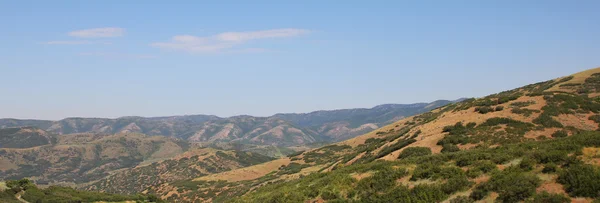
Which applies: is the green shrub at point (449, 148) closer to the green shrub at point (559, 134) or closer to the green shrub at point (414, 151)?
the green shrub at point (414, 151)

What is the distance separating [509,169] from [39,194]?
6954cm

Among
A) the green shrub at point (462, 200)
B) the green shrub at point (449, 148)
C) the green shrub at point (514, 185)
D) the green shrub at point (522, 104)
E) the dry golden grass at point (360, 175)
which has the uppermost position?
the green shrub at point (522, 104)

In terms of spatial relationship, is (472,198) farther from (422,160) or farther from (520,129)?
(520,129)

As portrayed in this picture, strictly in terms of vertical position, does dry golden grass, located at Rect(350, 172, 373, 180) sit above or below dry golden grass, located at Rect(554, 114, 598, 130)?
below

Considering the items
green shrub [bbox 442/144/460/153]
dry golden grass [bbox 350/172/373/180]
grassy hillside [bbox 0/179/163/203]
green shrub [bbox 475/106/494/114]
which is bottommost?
grassy hillside [bbox 0/179/163/203]

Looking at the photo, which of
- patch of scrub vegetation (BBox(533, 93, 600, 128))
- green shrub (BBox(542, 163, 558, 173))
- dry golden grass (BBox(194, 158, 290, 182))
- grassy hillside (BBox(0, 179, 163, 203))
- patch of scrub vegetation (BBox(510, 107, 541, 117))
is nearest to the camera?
green shrub (BBox(542, 163, 558, 173))

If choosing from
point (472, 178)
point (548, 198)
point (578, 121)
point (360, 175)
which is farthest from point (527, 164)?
point (578, 121)

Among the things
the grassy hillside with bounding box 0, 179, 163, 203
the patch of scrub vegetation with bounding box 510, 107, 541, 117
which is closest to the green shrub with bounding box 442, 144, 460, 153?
the patch of scrub vegetation with bounding box 510, 107, 541, 117

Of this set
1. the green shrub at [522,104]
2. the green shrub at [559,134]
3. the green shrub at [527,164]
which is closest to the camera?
the green shrub at [527,164]

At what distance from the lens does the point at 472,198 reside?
19.6 meters

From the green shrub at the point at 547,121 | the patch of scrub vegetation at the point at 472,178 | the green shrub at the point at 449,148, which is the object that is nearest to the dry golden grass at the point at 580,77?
the green shrub at the point at 547,121

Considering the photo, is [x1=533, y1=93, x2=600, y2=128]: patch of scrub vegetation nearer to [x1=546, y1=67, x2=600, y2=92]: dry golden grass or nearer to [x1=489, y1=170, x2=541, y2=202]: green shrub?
[x1=489, y1=170, x2=541, y2=202]: green shrub

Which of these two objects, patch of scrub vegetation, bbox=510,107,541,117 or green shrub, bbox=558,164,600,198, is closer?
green shrub, bbox=558,164,600,198

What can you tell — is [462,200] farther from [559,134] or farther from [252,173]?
[252,173]
